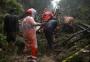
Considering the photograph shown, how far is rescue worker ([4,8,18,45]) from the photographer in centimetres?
974

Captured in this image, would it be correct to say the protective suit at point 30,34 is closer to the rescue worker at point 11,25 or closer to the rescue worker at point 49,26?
the rescue worker at point 11,25

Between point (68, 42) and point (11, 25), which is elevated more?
point (11, 25)

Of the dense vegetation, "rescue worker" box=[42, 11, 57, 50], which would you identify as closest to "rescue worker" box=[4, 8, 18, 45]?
the dense vegetation

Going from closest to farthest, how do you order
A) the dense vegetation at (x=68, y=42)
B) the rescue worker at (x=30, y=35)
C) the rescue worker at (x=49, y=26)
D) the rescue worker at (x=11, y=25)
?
the dense vegetation at (x=68, y=42)
the rescue worker at (x=30, y=35)
the rescue worker at (x=11, y=25)
the rescue worker at (x=49, y=26)

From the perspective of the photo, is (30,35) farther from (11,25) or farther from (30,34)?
(11,25)

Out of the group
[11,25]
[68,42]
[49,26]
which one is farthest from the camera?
[68,42]

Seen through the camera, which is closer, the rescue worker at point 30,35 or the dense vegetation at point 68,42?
the dense vegetation at point 68,42

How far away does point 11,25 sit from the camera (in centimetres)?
981

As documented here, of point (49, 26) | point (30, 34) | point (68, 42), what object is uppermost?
point (49, 26)

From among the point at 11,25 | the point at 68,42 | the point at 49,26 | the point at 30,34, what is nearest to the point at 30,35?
the point at 30,34

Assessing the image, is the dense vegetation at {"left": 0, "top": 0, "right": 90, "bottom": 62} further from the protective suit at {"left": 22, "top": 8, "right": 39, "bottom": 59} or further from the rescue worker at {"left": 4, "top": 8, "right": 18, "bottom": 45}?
the protective suit at {"left": 22, "top": 8, "right": 39, "bottom": 59}

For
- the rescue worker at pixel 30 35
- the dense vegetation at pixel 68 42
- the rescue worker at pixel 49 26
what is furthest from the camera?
the rescue worker at pixel 49 26

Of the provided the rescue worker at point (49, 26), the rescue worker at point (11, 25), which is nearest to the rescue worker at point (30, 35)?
the rescue worker at point (11, 25)

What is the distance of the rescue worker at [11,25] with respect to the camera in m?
9.74
